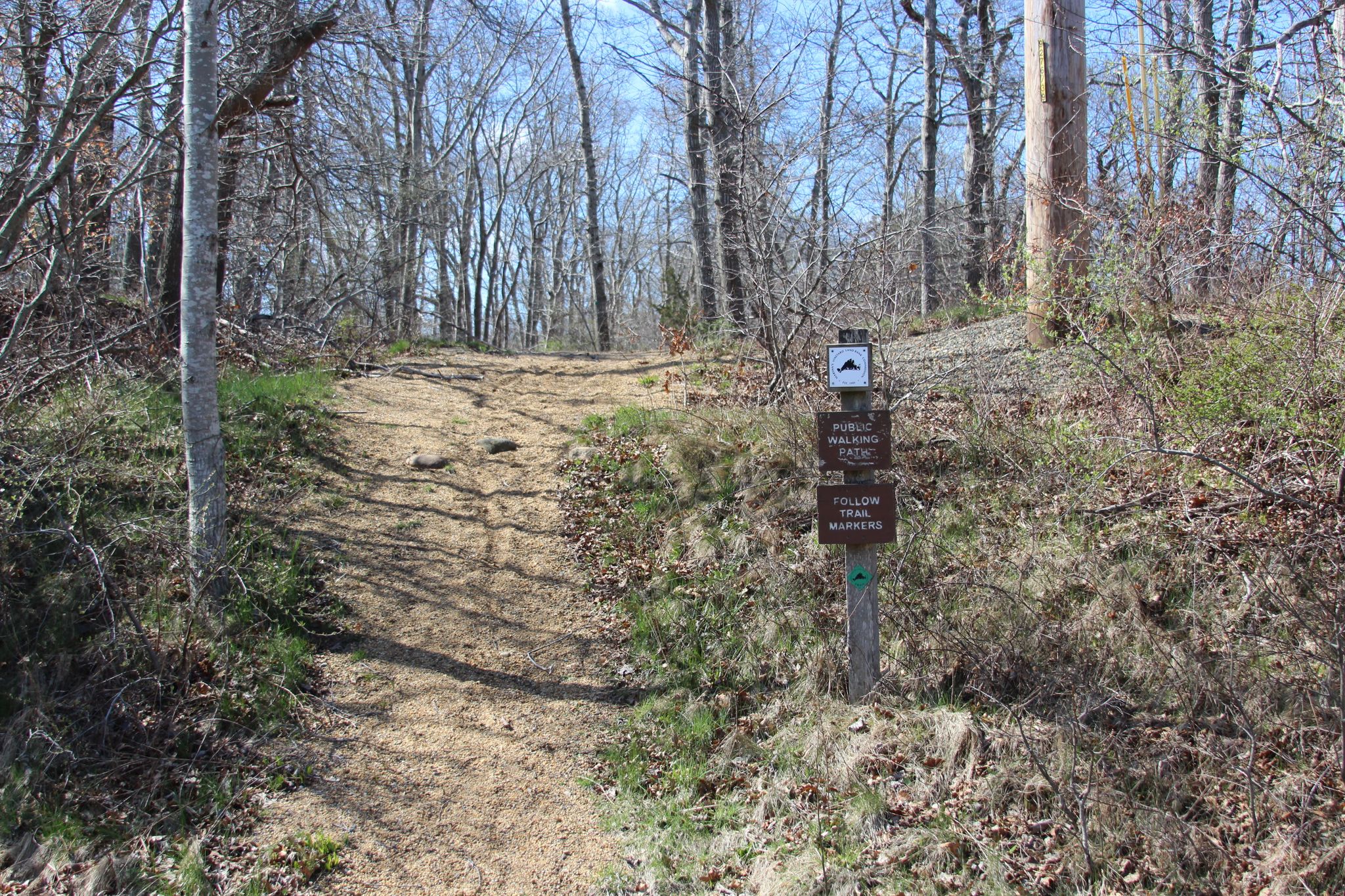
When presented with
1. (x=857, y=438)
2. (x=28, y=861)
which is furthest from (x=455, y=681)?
(x=857, y=438)

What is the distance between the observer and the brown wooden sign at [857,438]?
484 centimetres

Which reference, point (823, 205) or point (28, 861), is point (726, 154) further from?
point (28, 861)

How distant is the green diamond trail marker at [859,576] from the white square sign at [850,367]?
108 cm

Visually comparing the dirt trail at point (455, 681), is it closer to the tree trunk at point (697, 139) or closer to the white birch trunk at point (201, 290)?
the white birch trunk at point (201, 290)

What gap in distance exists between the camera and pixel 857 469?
4926mm

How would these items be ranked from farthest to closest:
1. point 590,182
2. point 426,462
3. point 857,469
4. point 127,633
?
point 590,182 → point 426,462 → point 127,633 → point 857,469

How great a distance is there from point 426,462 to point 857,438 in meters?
5.13

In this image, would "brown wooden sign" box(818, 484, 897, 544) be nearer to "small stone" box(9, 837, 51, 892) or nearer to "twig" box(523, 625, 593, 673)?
"twig" box(523, 625, 593, 673)

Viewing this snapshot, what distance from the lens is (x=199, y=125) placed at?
5746 millimetres

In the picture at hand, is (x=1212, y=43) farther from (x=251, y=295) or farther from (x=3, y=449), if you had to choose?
(x=251, y=295)

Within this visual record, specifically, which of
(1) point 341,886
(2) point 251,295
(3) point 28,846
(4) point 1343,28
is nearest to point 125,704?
(3) point 28,846

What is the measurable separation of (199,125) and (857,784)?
6.00m

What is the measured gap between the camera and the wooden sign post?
4.83 m

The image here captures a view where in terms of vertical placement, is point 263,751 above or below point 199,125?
below
